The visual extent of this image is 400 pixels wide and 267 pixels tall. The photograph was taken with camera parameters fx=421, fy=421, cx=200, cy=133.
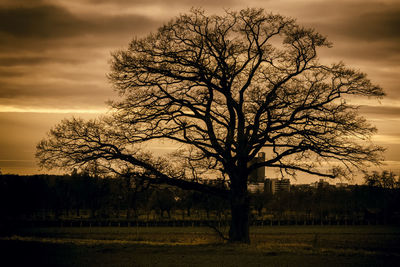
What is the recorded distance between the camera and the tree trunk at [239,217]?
727 inches

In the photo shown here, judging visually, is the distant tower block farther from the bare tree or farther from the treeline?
the treeline

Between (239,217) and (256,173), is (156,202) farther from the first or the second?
(239,217)

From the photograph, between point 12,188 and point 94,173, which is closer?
point 94,173

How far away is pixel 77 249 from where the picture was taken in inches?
645

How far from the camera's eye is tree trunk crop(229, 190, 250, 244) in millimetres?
18469

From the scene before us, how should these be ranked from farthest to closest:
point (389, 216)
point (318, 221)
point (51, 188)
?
point (51, 188) → point (389, 216) → point (318, 221)

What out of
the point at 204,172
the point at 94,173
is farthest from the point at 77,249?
the point at 204,172

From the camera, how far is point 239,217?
729 inches

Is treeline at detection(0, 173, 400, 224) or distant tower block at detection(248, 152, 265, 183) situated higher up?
distant tower block at detection(248, 152, 265, 183)

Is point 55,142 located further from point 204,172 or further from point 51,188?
point 51,188

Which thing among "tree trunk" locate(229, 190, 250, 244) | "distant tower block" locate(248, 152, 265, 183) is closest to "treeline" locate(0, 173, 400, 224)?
"distant tower block" locate(248, 152, 265, 183)

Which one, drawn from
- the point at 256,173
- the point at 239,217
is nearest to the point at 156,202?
the point at 256,173

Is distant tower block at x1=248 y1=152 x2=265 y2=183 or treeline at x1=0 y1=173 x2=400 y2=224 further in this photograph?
treeline at x1=0 y1=173 x2=400 y2=224

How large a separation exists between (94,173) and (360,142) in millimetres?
11144
